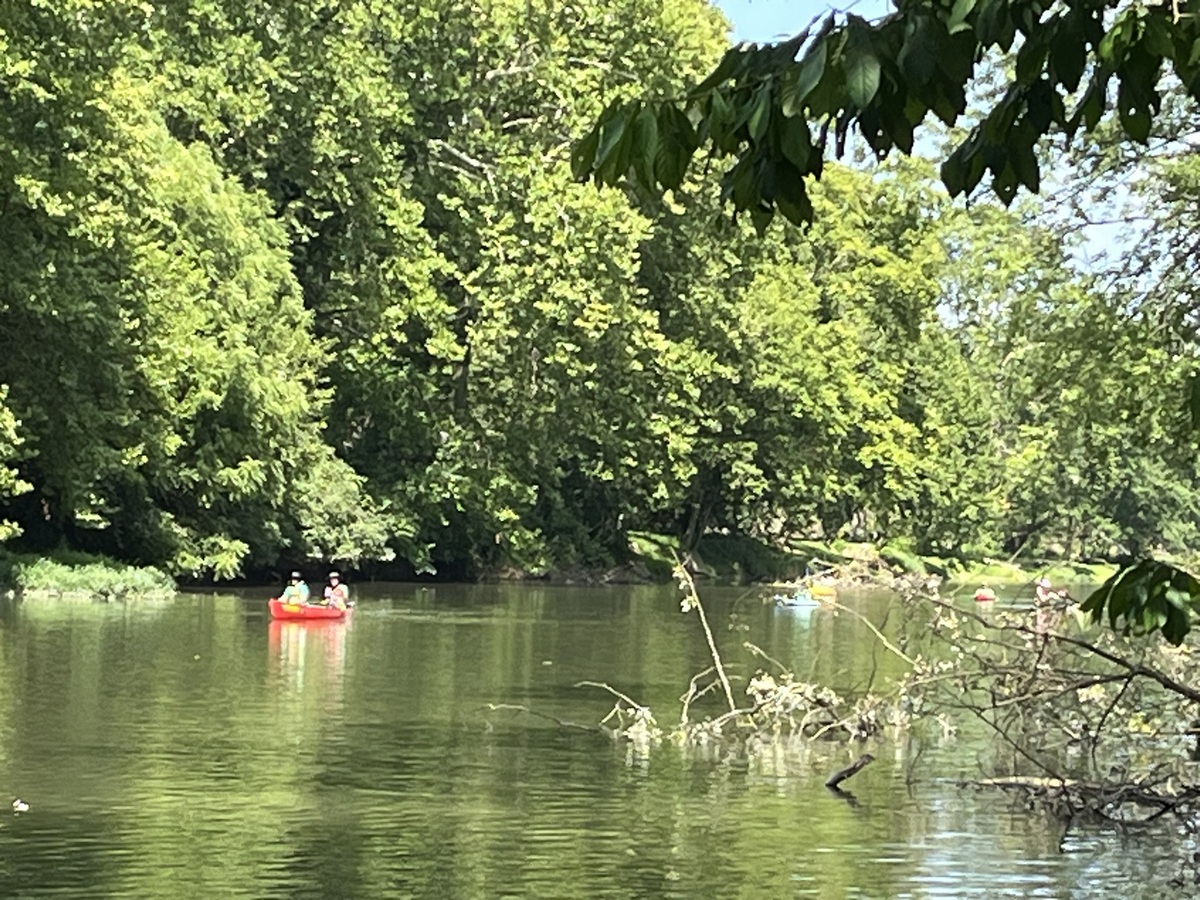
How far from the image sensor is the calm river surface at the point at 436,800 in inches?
492

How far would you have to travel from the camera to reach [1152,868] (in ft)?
43.9

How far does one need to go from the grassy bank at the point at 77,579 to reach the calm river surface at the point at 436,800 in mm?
11730

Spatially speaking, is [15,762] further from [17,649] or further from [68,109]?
[68,109]

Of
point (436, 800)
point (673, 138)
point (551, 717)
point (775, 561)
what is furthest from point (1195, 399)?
point (775, 561)

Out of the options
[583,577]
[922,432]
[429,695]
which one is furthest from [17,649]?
[922,432]

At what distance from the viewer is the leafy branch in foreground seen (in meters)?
4.08

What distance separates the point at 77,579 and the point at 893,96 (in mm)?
37588

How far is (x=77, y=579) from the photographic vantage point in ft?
132

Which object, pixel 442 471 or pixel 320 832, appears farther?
pixel 442 471

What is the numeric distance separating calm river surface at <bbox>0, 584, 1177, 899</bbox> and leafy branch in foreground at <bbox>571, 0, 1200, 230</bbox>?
8.14 metres

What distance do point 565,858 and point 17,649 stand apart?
50.3 feet

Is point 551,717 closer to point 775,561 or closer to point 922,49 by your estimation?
point 922,49

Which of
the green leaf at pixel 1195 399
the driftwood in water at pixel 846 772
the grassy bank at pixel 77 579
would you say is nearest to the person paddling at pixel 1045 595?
the driftwood in water at pixel 846 772

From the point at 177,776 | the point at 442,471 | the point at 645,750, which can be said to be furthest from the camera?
the point at 442,471
